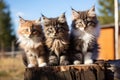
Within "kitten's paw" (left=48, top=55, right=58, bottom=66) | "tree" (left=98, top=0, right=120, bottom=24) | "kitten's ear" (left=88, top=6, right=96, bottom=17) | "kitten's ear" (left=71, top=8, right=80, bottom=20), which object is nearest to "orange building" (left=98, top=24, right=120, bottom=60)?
"kitten's ear" (left=88, top=6, right=96, bottom=17)

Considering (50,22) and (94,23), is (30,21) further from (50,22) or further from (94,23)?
(94,23)

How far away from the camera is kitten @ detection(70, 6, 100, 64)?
16.2 ft

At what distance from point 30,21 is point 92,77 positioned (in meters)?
1.76

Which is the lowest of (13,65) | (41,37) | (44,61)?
(13,65)

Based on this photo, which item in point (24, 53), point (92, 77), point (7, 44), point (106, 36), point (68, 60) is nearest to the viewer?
point (92, 77)

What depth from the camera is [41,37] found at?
16.8 ft

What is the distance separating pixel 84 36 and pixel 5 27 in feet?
122

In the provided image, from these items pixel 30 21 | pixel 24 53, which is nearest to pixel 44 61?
pixel 24 53

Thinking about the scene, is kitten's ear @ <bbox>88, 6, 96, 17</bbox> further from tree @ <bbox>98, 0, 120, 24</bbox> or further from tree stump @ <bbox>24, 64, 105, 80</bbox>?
tree @ <bbox>98, 0, 120, 24</bbox>

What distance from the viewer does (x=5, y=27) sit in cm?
4144

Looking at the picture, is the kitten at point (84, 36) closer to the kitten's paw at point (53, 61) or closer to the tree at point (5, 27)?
the kitten's paw at point (53, 61)

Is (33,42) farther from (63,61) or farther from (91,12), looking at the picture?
(91,12)

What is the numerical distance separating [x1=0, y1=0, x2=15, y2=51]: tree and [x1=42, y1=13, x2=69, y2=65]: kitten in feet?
117

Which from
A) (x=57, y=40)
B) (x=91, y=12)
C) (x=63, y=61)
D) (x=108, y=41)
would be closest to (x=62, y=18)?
(x=57, y=40)
